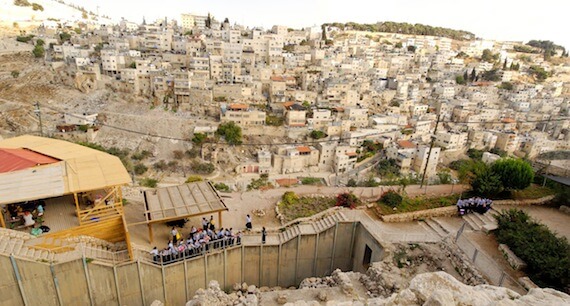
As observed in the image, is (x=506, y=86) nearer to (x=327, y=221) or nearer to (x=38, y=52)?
(x=327, y=221)

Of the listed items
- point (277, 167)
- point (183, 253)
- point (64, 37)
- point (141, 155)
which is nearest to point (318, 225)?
point (183, 253)

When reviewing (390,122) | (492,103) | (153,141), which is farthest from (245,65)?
(492,103)

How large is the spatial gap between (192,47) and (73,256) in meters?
58.1

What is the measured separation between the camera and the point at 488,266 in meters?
10.6

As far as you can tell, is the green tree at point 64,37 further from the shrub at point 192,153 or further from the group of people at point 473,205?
the group of people at point 473,205

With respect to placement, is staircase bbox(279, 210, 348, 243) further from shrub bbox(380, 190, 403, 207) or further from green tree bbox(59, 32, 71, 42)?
green tree bbox(59, 32, 71, 42)

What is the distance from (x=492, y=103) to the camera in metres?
Result: 65.7

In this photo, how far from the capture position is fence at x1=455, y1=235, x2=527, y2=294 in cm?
966

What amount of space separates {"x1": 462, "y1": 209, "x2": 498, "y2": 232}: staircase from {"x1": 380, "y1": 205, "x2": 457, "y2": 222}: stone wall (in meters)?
0.65

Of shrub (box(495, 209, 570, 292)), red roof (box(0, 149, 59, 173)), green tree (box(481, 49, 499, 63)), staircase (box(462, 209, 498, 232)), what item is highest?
green tree (box(481, 49, 499, 63))

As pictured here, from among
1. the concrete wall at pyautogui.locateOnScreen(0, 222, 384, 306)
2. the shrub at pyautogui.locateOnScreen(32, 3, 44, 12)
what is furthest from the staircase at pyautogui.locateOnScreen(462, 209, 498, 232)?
the shrub at pyautogui.locateOnScreen(32, 3, 44, 12)

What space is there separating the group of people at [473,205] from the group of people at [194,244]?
10.2m

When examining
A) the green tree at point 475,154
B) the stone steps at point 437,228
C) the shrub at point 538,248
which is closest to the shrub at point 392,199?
the stone steps at point 437,228

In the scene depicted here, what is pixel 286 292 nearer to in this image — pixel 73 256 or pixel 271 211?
pixel 271 211
